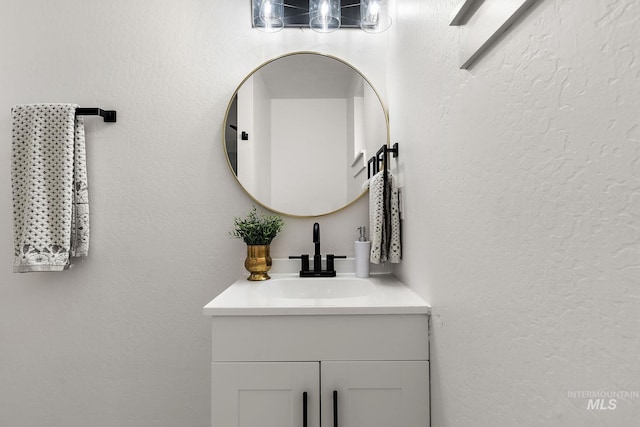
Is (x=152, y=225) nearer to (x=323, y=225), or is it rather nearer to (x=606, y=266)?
(x=323, y=225)

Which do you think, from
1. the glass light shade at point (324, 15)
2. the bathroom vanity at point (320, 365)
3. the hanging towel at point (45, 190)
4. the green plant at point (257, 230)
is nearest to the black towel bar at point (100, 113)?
the hanging towel at point (45, 190)

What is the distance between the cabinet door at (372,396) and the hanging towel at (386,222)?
1.46 feet

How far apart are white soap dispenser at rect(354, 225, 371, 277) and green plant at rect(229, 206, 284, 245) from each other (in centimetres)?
33

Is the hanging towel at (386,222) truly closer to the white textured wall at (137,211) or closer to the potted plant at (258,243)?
the white textured wall at (137,211)

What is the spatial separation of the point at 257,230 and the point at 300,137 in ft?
1.44

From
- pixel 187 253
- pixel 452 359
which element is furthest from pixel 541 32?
pixel 187 253

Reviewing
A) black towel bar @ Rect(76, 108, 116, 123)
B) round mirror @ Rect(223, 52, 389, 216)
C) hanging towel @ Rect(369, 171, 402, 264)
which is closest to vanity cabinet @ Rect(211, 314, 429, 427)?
hanging towel @ Rect(369, 171, 402, 264)

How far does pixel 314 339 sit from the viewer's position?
94 cm

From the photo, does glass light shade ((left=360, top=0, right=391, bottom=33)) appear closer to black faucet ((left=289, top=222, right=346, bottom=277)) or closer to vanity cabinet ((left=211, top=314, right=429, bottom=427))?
black faucet ((left=289, top=222, right=346, bottom=277))

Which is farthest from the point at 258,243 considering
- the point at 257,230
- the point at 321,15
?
the point at 321,15

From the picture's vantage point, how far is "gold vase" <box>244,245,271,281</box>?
1.37m

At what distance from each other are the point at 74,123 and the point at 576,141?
1664 mm

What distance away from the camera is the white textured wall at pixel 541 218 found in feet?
1.15

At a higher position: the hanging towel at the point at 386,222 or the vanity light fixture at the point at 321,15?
the vanity light fixture at the point at 321,15
